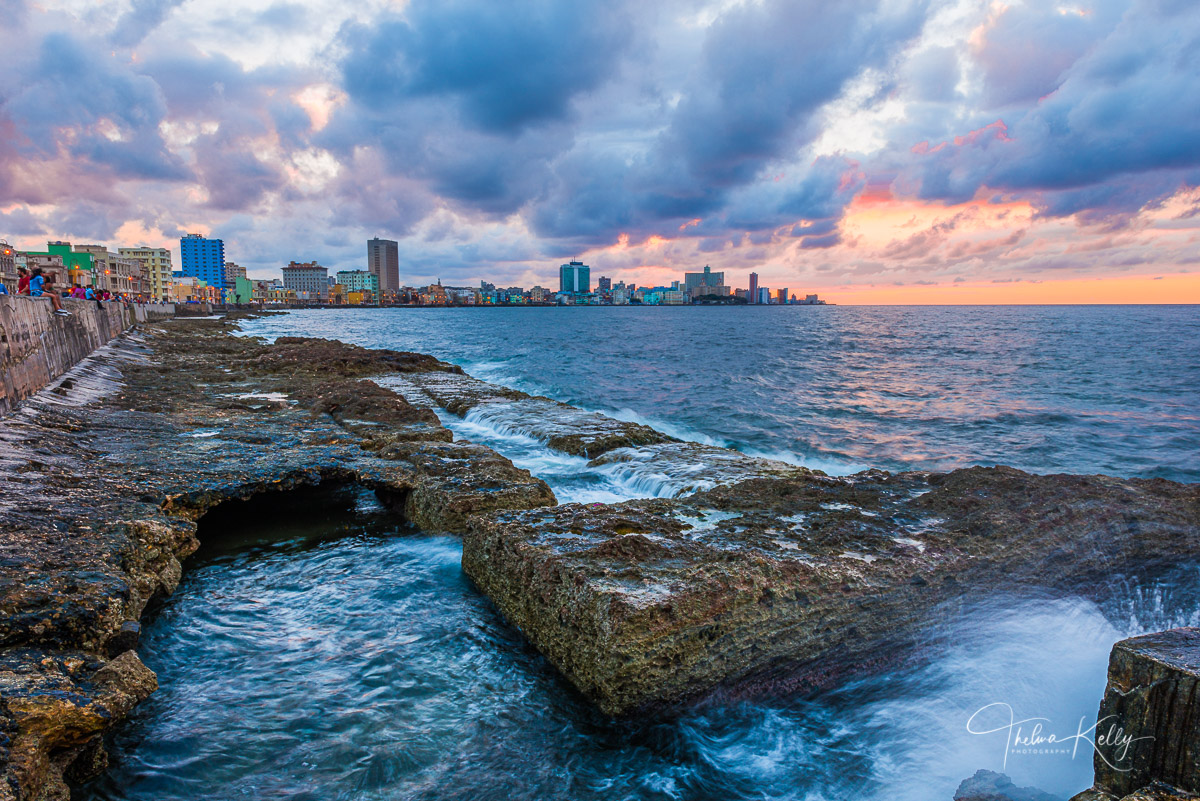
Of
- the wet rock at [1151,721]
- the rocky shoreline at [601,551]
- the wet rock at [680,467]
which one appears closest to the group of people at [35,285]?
the rocky shoreline at [601,551]

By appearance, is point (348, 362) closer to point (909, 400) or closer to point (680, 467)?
point (680, 467)

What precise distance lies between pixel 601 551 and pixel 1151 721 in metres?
3.64

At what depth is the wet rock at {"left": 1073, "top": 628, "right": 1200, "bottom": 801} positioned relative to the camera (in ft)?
9.81

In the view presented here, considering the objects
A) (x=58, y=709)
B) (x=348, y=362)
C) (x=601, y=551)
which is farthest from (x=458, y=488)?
(x=348, y=362)

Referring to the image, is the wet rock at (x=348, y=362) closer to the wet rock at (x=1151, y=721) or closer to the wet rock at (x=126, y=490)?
the wet rock at (x=126, y=490)

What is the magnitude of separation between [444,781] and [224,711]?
1.93 metres

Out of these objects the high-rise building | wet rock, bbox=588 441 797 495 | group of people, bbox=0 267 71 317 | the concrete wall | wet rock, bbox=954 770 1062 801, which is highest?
the high-rise building

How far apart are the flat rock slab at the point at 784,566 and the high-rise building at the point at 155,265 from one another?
174 metres

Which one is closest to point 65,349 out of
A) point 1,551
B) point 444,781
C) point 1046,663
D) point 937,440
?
point 1,551

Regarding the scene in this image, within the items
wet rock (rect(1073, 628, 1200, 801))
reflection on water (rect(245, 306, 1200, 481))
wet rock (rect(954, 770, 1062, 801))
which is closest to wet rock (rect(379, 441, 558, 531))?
wet rock (rect(954, 770, 1062, 801))

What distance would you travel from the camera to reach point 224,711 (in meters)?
4.65

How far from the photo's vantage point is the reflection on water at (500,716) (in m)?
4.16

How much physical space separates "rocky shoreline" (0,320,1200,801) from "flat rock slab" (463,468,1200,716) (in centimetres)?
2

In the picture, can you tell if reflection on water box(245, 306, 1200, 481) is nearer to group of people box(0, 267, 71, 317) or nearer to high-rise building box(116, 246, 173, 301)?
group of people box(0, 267, 71, 317)
